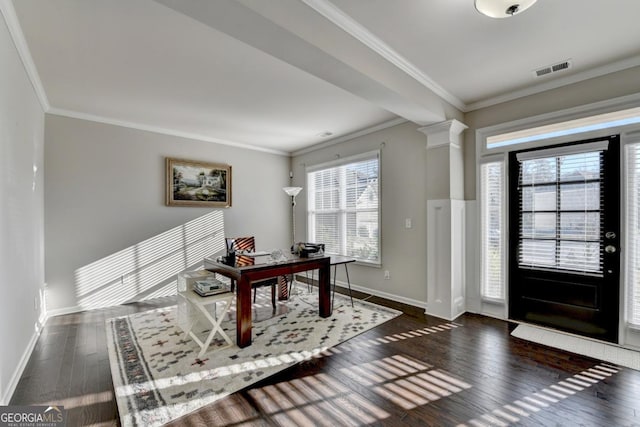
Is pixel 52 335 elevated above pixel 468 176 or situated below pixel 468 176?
below

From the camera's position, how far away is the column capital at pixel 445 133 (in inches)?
135

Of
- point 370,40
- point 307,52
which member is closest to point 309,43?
point 307,52

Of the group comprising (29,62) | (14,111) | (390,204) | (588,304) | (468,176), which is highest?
(29,62)

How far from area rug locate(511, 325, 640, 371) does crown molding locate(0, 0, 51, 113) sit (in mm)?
4900

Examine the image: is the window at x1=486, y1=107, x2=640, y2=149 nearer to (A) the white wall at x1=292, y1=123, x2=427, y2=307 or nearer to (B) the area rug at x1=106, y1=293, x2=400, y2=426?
(A) the white wall at x1=292, y1=123, x2=427, y2=307

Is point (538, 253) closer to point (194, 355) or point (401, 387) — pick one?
point (401, 387)

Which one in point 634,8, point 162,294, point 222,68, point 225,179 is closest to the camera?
point 634,8

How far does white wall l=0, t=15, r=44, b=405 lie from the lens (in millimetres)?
1950

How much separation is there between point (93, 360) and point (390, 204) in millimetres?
3768

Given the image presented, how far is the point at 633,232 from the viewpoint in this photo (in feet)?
8.61

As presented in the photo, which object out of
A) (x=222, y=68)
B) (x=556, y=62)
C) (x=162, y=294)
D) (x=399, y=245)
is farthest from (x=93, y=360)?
(x=556, y=62)

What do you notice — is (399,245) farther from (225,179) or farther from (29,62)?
(29,62)

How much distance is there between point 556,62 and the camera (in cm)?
264

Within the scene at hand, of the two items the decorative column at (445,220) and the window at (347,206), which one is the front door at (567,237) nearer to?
the decorative column at (445,220)
